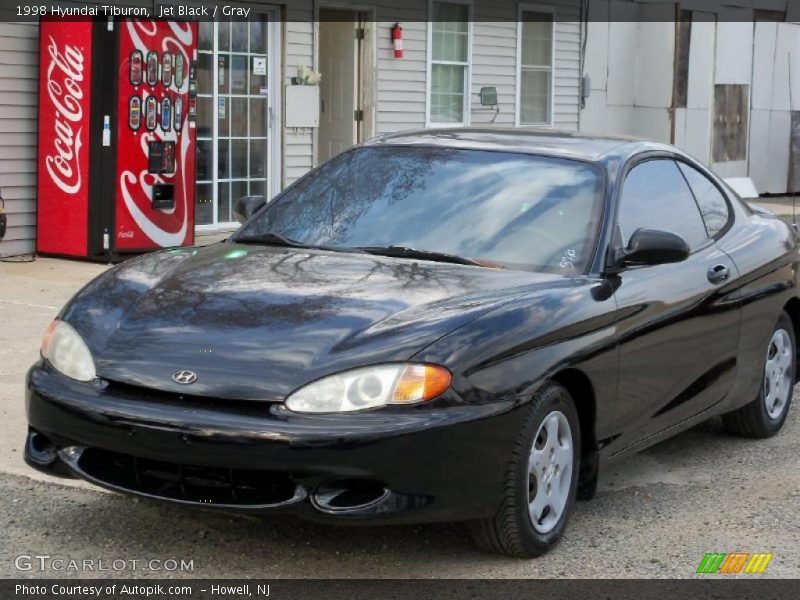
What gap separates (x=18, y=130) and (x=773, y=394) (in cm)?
794

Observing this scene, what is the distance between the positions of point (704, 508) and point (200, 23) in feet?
32.8

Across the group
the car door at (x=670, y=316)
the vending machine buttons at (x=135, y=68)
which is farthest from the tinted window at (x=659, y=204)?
the vending machine buttons at (x=135, y=68)

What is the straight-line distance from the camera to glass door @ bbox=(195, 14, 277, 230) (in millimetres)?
14477

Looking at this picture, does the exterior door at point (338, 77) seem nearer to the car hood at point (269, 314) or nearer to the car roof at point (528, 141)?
the car roof at point (528, 141)

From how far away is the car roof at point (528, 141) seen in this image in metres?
5.83

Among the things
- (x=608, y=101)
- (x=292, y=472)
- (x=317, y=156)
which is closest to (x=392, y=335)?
(x=292, y=472)

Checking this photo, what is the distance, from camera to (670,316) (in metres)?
5.61

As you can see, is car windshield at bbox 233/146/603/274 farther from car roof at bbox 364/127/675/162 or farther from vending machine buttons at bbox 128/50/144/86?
vending machine buttons at bbox 128/50/144/86

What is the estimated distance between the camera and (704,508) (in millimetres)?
5629

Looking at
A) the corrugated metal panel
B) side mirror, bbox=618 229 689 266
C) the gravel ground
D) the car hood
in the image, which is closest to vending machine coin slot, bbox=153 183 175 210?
the corrugated metal panel

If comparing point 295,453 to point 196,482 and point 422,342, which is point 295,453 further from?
point 422,342

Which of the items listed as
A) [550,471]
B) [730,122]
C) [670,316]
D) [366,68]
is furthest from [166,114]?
[730,122]

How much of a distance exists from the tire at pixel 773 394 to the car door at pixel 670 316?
22.7 inches

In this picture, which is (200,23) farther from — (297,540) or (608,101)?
(297,540)
